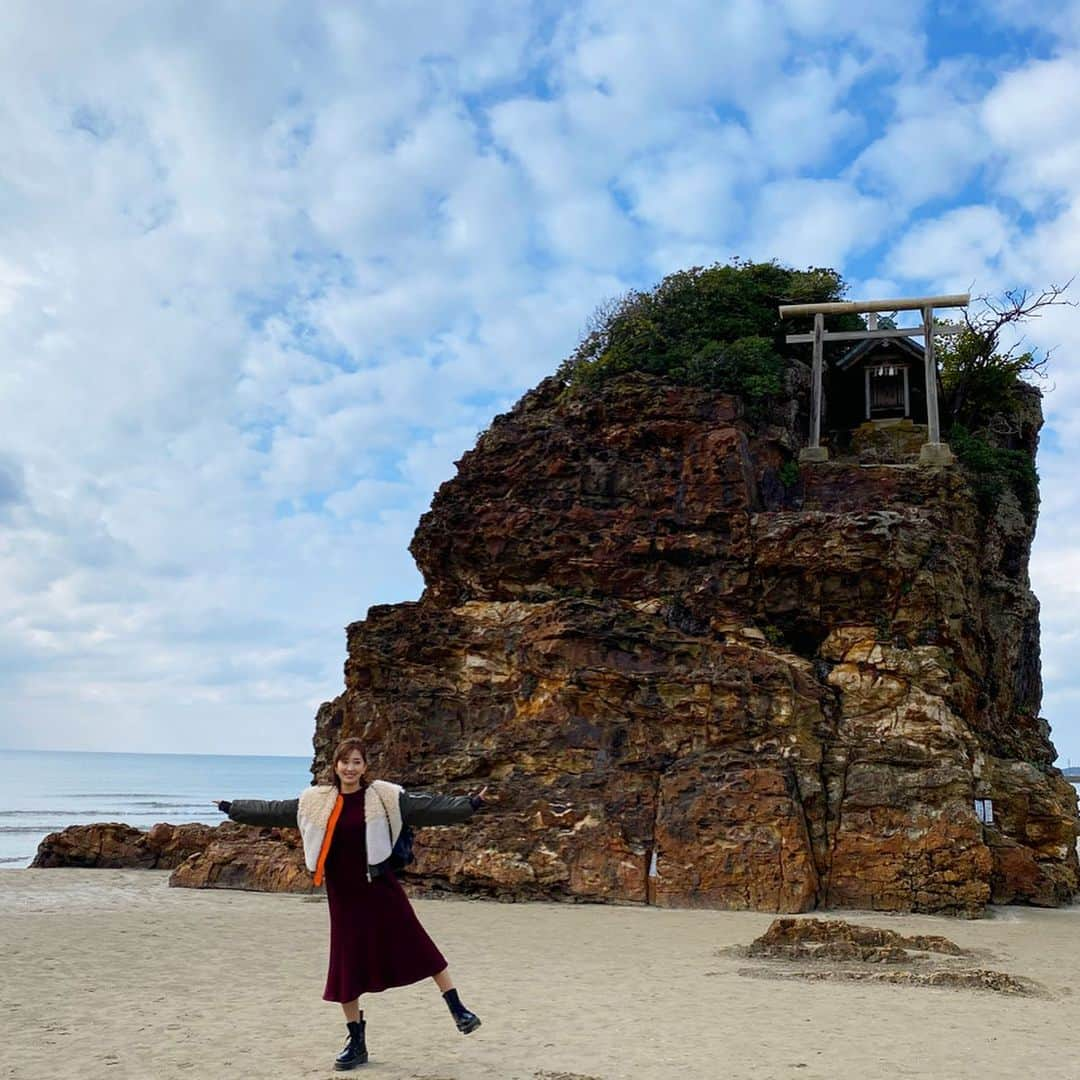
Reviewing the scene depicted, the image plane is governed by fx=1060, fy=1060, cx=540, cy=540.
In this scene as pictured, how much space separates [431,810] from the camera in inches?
291

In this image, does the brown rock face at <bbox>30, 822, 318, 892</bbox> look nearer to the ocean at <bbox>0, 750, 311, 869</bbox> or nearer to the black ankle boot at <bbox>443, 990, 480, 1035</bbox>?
the ocean at <bbox>0, 750, 311, 869</bbox>

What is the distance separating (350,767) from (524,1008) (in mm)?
3669

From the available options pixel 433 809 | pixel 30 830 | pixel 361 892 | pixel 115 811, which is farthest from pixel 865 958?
pixel 115 811

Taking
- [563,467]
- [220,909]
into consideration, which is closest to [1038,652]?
[563,467]

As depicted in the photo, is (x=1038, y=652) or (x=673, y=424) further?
(x=1038, y=652)

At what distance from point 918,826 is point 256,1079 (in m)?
13.7

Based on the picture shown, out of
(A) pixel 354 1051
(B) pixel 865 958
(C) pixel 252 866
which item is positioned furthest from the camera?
(C) pixel 252 866

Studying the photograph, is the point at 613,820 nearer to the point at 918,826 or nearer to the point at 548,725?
the point at 548,725

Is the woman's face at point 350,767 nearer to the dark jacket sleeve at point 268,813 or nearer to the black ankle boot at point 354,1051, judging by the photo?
the dark jacket sleeve at point 268,813

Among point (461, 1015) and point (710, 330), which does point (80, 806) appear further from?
point (461, 1015)

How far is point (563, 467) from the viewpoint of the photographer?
22.8 m

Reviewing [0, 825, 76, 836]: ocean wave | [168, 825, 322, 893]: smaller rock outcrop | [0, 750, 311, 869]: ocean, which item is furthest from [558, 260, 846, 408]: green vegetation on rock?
[0, 825, 76, 836]: ocean wave

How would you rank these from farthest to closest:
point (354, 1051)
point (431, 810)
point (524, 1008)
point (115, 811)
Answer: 1. point (115, 811)
2. point (524, 1008)
3. point (431, 810)
4. point (354, 1051)

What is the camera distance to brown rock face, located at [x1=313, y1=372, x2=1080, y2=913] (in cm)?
1783
